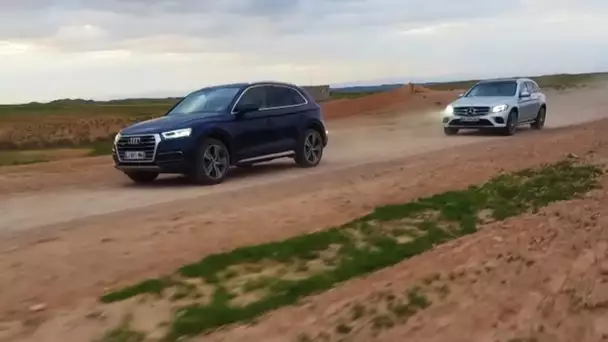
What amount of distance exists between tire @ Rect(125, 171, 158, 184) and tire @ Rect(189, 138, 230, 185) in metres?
0.99

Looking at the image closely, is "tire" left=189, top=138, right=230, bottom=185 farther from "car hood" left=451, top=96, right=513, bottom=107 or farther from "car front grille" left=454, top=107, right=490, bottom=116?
"car hood" left=451, top=96, right=513, bottom=107

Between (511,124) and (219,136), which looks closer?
(219,136)

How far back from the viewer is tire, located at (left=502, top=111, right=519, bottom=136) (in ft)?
75.5

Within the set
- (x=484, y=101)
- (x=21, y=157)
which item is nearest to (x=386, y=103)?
(x=484, y=101)

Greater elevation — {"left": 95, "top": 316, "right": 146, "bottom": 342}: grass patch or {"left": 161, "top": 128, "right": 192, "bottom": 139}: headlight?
{"left": 161, "top": 128, "right": 192, "bottom": 139}: headlight

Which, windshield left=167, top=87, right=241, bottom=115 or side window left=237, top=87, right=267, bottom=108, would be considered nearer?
windshield left=167, top=87, right=241, bottom=115

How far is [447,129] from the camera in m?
24.8

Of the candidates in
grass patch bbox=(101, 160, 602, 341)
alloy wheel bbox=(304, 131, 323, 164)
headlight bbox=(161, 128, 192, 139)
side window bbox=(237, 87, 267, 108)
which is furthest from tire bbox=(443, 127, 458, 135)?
grass patch bbox=(101, 160, 602, 341)

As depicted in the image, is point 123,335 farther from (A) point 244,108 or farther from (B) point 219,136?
(A) point 244,108

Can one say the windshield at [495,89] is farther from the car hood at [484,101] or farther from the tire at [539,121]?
the tire at [539,121]

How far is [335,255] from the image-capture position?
774 cm

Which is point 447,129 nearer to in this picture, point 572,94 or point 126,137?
point 126,137

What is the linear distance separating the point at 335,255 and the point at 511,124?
53.9 ft

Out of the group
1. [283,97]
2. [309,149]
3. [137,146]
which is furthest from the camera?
[309,149]
